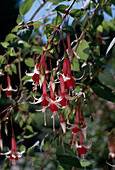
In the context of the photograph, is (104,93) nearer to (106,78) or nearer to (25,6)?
(106,78)

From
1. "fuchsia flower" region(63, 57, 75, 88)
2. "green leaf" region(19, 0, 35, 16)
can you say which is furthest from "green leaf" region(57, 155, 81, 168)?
"green leaf" region(19, 0, 35, 16)

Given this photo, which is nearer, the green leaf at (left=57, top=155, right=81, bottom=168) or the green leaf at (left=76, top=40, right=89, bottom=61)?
the green leaf at (left=57, top=155, right=81, bottom=168)

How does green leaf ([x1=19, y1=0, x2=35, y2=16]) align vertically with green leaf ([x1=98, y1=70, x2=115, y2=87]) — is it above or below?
above

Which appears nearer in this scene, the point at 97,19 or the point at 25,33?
the point at 25,33

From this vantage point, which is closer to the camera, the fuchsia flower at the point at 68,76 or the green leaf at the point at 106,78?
the fuchsia flower at the point at 68,76

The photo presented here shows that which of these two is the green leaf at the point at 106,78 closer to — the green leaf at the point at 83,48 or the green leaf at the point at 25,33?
the green leaf at the point at 83,48

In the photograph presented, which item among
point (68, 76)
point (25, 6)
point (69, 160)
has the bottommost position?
point (69, 160)

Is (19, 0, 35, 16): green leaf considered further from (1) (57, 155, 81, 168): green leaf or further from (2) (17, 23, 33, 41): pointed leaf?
(1) (57, 155, 81, 168): green leaf

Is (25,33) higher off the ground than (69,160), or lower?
higher

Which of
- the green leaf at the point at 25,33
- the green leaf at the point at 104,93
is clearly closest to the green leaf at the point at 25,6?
the green leaf at the point at 25,33

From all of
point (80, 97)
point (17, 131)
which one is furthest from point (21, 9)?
point (17, 131)

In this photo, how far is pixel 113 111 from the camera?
4.84 ft

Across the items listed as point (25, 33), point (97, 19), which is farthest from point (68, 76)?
point (97, 19)

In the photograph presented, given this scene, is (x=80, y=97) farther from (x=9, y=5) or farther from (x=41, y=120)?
(x=9, y=5)
